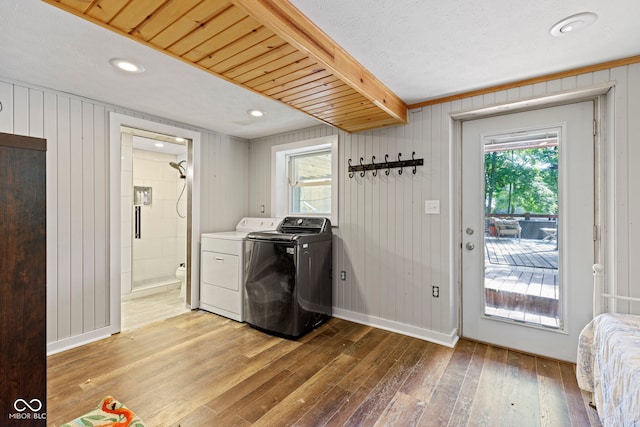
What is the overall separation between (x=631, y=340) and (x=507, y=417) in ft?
2.48

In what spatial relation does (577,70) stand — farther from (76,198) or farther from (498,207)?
(76,198)

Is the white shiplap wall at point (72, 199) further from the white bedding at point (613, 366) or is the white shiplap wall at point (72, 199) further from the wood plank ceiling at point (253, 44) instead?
the white bedding at point (613, 366)

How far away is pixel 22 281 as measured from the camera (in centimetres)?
83

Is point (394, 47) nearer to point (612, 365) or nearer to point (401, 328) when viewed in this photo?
point (612, 365)

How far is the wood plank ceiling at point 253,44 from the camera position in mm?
1248

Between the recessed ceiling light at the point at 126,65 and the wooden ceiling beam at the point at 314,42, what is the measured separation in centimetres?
122

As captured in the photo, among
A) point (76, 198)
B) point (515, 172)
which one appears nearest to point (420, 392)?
point (515, 172)

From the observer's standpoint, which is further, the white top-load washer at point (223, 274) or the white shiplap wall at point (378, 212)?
the white top-load washer at point (223, 274)

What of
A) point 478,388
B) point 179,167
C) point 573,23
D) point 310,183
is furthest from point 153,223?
point 573,23

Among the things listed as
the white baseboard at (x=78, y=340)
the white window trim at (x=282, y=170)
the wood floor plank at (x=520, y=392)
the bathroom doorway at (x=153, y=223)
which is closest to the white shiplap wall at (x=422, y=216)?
the white window trim at (x=282, y=170)

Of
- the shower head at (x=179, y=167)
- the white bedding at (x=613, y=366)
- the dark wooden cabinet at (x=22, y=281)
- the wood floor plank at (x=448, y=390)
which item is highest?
the shower head at (x=179, y=167)

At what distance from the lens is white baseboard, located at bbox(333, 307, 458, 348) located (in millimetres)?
2602

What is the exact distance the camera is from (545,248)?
236cm

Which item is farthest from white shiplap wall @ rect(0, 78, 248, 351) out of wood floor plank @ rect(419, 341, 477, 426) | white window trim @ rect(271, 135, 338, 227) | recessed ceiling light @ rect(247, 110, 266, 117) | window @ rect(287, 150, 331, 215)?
wood floor plank @ rect(419, 341, 477, 426)
